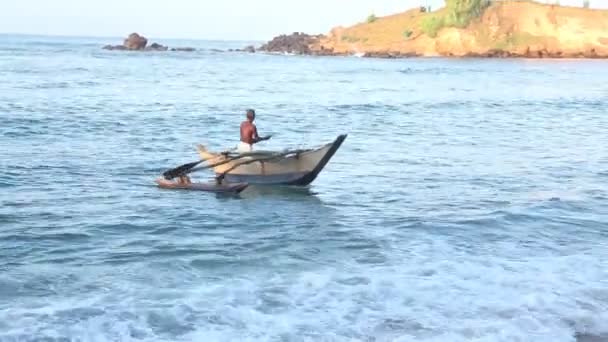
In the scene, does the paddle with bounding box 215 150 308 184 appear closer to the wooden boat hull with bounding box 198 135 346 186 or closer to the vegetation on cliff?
the wooden boat hull with bounding box 198 135 346 186

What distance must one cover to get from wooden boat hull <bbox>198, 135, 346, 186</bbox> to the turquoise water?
268mm

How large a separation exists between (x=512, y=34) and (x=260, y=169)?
102m

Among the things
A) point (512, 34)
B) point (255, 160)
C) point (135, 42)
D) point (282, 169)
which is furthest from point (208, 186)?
point (135, 42)

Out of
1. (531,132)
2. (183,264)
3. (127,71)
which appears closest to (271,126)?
(531,132)

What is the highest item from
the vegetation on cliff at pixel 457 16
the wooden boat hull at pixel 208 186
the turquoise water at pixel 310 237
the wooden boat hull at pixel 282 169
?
the vegetation on cliff at pixel 457 16

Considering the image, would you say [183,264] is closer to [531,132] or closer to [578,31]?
[531,132]

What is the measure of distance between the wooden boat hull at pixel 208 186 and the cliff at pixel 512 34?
95.0 m

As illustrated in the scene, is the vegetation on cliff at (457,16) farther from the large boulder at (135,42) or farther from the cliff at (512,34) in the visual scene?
the large boulder at (135,42)

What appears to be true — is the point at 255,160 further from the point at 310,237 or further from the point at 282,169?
the point at 310,237

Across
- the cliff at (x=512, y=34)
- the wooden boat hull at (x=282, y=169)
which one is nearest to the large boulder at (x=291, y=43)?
the cliff at (x=512, y=34)

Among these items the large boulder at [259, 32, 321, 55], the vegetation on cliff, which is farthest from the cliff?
the large boulder at [259, 32, 321, 55]

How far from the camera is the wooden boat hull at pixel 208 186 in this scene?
57.4 feet

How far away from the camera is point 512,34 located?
114 meters

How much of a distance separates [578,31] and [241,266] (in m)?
108
